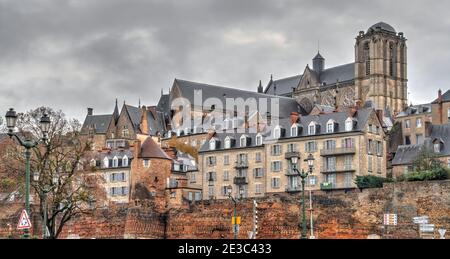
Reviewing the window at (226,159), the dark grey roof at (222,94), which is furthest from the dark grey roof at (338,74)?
the window at (226,159)

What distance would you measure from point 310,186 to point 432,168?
1406 cm

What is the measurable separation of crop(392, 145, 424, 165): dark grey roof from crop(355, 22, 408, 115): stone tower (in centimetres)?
6189

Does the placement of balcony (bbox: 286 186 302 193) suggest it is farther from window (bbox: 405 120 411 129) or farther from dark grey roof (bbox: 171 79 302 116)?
dark grey roof (bbox: 171 79 302 116)

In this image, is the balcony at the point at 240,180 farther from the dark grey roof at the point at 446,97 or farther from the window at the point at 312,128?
the dark grey roof at the point at 446,97

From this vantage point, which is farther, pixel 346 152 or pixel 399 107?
pixel 399 107

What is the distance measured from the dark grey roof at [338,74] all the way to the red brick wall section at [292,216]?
87194 mm

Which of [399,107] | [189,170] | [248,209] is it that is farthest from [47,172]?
[399,107]

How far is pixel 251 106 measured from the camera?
475 feet

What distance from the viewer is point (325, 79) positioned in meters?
167

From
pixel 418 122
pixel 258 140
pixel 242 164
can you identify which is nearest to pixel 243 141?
pixel 258 140

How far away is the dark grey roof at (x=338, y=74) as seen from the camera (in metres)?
163

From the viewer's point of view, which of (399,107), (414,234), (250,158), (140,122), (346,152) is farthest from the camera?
(399,107)

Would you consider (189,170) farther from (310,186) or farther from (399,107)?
(399,107)

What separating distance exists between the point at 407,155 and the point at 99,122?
244ft
